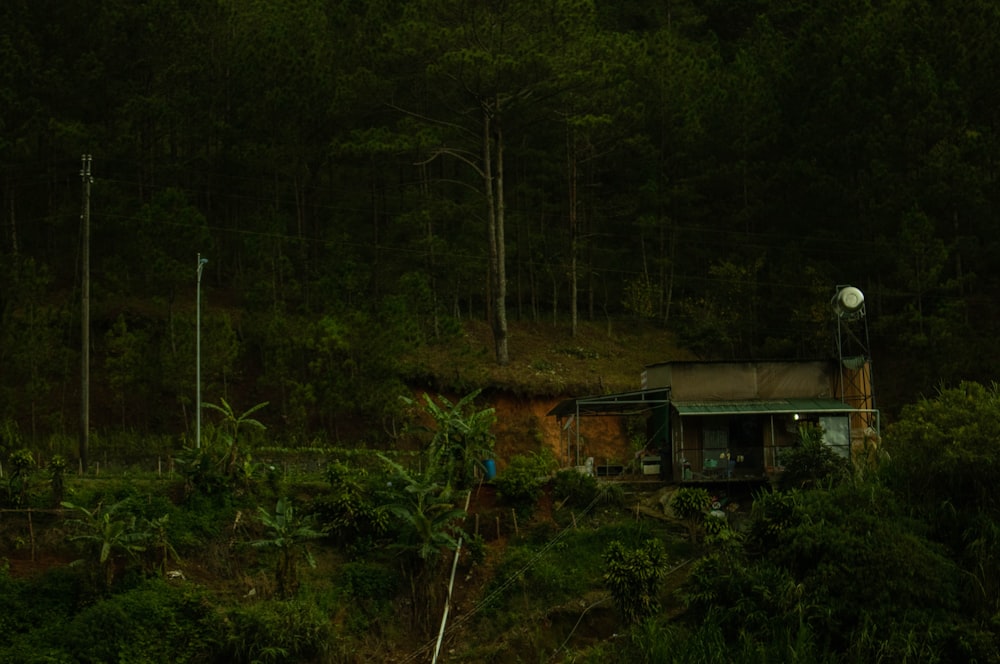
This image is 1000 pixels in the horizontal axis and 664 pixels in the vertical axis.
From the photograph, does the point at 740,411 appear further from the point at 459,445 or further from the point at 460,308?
the point at 460,308

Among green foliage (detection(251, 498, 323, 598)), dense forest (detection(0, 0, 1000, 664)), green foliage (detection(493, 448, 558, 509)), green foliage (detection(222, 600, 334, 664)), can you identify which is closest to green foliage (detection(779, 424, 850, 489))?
dense forest (detection(0, 0, 1000, 664))

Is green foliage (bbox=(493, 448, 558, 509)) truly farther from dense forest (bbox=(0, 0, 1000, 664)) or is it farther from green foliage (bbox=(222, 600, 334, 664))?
green foliage (bbox=(222, 600, 334, 664))

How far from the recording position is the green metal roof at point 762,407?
1236 inches

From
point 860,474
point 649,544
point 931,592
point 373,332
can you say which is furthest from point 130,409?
point 931,592

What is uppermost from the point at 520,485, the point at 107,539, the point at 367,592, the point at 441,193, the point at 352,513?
the point at 441,193

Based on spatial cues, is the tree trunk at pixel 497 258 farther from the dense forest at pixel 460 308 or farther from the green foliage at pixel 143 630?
the green foliage at pixel 143 630

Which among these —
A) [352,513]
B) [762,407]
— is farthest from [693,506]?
[352,513]

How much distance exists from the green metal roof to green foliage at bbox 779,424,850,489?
1920 millimetres

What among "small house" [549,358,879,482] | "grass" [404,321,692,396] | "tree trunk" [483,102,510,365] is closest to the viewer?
"small house" [549,358,879,482]

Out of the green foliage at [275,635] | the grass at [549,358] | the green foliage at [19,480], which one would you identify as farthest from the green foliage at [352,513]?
the grass at [549,358]

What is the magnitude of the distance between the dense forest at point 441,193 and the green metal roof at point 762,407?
9.67m

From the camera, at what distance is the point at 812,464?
95.3 feet

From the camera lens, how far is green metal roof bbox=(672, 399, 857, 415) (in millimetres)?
31388

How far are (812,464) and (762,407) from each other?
11.0ft
